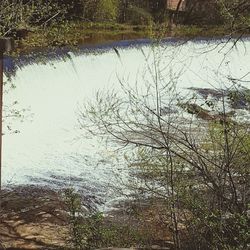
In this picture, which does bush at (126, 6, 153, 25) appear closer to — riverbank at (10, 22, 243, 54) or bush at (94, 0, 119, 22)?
riverbank at (10, 22, 243, 54)

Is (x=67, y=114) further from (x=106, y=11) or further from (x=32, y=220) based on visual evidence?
(x=106, y=11)

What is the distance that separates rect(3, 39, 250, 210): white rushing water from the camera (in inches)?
306

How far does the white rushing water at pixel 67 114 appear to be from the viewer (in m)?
7.77

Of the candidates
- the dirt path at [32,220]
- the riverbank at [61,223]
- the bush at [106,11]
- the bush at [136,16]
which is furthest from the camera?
the bush at [136,16]

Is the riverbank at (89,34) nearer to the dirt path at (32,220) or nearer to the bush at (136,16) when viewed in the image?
the bush at (136,16)

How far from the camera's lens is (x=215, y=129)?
5402 millimetres

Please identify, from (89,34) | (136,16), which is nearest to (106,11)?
(136,16)

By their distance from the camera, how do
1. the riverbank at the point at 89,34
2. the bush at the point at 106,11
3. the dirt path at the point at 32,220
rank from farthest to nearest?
the bush at the point at 106,11
the riverbank at the point at 89,34
the dirt path at the point at 32,220

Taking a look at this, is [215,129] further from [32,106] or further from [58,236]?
[32,106]

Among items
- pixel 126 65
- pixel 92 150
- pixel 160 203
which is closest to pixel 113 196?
Answer: pixel 160 203

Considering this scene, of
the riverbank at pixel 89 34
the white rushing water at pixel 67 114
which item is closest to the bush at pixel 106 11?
the riverbank at pixel 89 34

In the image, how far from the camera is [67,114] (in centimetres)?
1134

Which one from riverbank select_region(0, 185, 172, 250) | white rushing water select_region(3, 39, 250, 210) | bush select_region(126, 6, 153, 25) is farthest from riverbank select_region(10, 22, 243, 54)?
riverbank select_region(0, 185, 172, 250)

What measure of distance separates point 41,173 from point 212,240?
476cm
